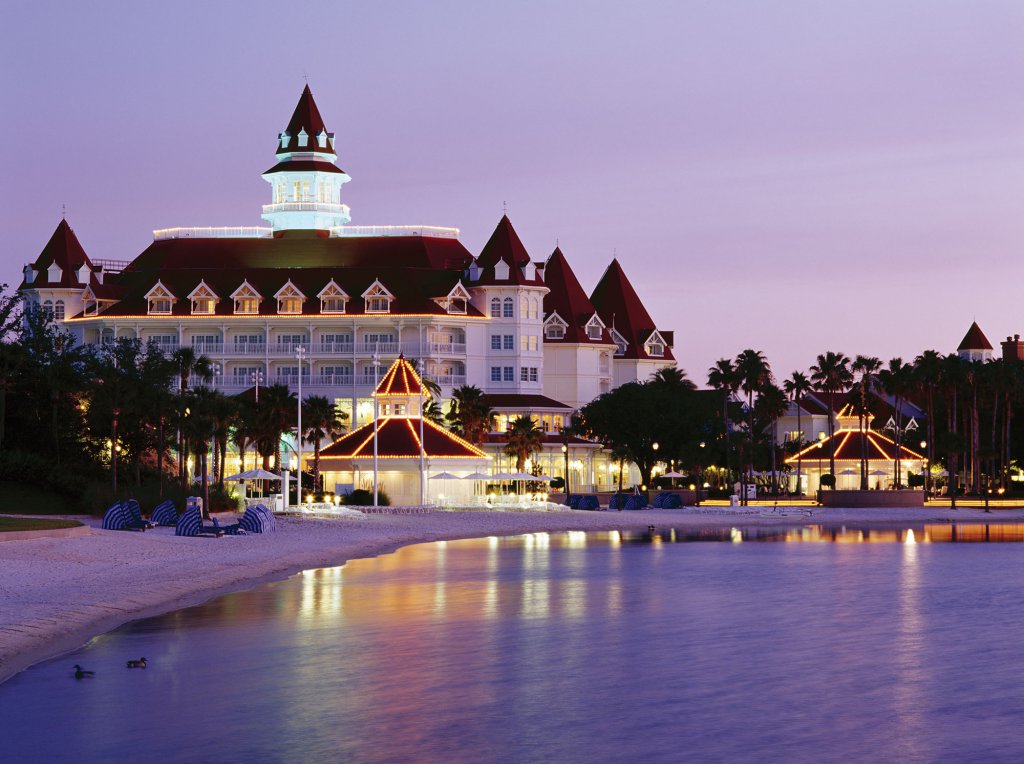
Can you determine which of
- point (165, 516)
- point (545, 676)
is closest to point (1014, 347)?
point (165, 516)

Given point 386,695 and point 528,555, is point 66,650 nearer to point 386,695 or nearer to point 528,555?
point 386,695

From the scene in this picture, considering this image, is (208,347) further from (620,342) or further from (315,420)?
(620,342)

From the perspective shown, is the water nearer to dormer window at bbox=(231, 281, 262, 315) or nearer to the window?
the window

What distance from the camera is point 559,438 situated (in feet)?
369

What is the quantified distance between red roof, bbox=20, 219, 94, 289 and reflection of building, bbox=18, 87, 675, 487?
0.10m

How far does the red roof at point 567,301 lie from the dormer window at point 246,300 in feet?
71.5

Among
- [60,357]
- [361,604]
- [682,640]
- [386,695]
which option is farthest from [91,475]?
[386,695]

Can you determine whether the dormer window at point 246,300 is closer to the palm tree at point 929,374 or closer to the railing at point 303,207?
the railing at point 303,207

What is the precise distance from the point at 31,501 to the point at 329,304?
2128 inches

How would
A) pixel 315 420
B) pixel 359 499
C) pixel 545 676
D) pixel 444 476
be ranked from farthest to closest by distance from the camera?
pixel 315 420
pixel 444 476
pixel 359 499
pixel 545 676

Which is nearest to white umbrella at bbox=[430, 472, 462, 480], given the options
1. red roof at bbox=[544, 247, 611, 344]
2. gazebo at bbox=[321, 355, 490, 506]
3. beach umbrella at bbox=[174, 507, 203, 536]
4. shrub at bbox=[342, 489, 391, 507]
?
gazebo at bbox=[321, 355, 490, 506]

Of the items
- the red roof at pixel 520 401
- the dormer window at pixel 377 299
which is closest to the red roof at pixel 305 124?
the dormer window at pixel 377 299

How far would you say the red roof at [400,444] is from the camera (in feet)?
279

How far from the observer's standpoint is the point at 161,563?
44.2 m
